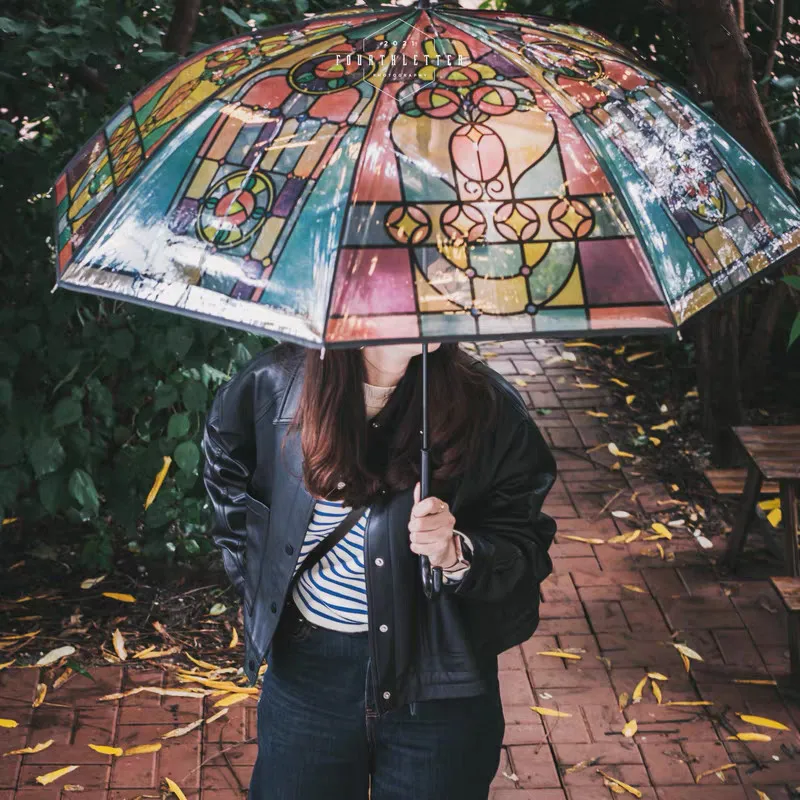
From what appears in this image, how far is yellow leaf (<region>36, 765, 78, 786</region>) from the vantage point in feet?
11.6

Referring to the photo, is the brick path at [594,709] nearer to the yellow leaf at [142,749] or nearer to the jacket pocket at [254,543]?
the yellow leaf at [142,749]

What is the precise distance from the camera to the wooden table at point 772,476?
429 centimetres

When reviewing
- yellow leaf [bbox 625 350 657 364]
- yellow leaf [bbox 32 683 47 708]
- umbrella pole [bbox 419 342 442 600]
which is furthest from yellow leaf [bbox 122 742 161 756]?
yellow leaf [bbox 625 350 657 364]

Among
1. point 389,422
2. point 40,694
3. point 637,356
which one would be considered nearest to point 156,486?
point 40,694

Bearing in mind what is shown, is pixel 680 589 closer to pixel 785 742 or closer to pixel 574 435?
pixel 785 742

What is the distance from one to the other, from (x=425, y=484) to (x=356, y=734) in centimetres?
59

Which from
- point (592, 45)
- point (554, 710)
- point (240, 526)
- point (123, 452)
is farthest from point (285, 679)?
point (123, 452)

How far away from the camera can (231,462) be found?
2.44 m

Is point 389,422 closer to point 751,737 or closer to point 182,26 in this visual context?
point 182,26

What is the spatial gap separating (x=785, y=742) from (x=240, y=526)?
2282 millimetres

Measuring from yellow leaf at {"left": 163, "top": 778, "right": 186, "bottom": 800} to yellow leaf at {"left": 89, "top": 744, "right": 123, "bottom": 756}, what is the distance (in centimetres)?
21

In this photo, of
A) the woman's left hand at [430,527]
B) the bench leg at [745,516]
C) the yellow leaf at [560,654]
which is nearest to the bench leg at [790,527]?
the bench leg at [745,516]

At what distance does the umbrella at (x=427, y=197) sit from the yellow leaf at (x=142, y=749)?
227 centimetres

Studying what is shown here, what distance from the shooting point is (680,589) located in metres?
4.70
